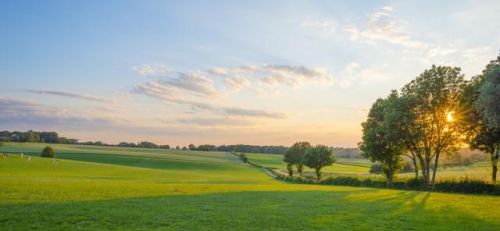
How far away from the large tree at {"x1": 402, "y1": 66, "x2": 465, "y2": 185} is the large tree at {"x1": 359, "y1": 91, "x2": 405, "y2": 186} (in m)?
1.73

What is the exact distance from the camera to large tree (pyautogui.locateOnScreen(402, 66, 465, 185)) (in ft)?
191

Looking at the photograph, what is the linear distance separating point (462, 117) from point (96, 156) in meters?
127

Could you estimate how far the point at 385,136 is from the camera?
210 ft

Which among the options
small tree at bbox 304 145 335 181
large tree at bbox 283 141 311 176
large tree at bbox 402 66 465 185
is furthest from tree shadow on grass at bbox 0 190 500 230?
large tree at bbox 283 141 311 176

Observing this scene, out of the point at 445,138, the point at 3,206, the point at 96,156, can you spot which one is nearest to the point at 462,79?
the point at 445,138

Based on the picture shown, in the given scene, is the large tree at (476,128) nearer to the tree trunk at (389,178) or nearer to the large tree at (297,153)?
the tree trunk at (389,178)

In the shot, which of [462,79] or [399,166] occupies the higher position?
[462,79]

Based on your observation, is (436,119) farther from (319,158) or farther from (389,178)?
(319,158)

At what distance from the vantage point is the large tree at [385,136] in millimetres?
62375

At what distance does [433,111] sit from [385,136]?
8.02m

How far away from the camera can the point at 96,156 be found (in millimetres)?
149500

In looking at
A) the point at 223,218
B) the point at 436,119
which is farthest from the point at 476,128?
the point at 223,218

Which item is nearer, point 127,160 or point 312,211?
point 312,211

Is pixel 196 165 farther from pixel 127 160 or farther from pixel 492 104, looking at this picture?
pixel 492 104
